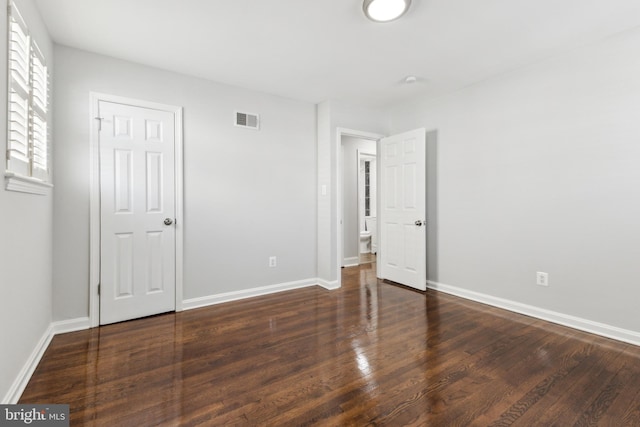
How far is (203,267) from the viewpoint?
10.7ft

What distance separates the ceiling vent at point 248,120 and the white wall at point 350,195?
2094 mm

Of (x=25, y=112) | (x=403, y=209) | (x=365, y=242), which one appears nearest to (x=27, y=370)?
(x=25, y=112)

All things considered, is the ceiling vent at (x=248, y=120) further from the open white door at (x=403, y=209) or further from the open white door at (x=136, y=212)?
the open white door at (x=403, y=209)

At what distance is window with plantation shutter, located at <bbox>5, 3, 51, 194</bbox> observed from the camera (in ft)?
5.21

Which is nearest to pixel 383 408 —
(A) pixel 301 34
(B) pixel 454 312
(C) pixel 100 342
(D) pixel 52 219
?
(B) pixel 454 312

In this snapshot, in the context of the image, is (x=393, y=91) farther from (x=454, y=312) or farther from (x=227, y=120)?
(x=454, y=312)

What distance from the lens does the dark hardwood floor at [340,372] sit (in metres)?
1.58

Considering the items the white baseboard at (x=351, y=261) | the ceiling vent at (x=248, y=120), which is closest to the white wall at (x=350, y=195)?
the white baseboard at (x=351, y=261)

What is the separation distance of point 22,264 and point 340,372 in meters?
2.07

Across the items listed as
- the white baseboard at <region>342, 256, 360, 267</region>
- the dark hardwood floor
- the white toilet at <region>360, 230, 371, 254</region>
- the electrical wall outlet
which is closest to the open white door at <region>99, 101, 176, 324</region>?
the dark hardwood floor

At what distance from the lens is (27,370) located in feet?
6.13

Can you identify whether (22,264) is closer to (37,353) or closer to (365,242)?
(37,353)

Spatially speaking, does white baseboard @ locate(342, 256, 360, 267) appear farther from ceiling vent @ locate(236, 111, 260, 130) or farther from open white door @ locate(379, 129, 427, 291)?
ceiling vent @ locate(236, 111, 260, 130)

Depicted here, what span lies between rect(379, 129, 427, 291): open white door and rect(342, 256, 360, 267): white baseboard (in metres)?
1.03
